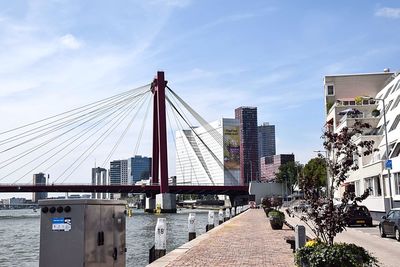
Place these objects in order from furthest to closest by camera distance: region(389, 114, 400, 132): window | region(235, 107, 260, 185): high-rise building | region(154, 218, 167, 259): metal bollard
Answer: region(235, 107, 260, 185): high-rise building, region(389, 114, 400, 132): window, region(154, 218, 167, 259): metal bollard

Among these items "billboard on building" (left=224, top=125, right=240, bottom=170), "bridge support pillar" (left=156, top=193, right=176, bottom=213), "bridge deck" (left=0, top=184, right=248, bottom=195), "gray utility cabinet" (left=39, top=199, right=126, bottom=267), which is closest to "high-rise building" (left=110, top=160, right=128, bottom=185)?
"billboard on building" (left=224, top=125, right=240, bottom=170)

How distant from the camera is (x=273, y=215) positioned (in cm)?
3009

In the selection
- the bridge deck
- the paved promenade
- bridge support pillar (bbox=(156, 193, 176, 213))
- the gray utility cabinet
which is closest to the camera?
the gray utility cabinet

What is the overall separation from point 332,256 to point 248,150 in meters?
179

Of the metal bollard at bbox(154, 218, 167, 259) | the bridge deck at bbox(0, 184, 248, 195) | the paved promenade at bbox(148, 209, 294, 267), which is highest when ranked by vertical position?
the bridge deck at bbox(0, 184, 248, 195)

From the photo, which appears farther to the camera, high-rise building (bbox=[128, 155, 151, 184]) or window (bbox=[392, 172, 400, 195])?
high-rise building (bbox=[128, 155, 151, 184])

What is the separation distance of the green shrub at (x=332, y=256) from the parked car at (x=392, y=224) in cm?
1488

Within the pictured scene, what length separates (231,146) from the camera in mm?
130750

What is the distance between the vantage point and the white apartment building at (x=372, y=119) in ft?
150

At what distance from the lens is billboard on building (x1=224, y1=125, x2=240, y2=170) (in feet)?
420

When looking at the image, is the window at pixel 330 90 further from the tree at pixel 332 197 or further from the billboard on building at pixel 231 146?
the tree at pixel 332 197

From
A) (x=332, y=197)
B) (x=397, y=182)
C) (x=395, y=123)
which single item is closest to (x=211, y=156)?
(x=395, y=123)

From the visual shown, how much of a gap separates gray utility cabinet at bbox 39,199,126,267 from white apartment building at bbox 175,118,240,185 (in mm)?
99829

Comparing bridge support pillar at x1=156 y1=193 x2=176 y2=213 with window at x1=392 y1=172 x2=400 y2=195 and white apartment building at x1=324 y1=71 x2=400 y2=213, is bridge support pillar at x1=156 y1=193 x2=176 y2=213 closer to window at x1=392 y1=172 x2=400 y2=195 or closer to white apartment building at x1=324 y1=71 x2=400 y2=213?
white apartment building at x1=324 y1=71 x2=400 y2=213
